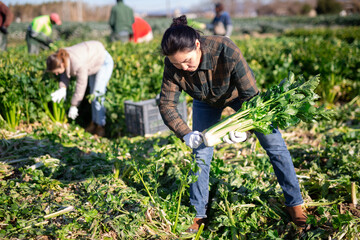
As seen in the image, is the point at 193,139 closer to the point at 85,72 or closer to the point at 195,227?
the point at 195,227

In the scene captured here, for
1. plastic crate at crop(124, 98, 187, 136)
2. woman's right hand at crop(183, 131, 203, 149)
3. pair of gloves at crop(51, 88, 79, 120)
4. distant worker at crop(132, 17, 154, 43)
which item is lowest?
plastic crate at crop(124, 98, 187, 136)

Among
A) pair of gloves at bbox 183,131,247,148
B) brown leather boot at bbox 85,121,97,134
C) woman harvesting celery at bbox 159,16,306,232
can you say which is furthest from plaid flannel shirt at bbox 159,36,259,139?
brown leather boot at bbox 85,121,97,134

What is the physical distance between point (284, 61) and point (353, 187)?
3609mm

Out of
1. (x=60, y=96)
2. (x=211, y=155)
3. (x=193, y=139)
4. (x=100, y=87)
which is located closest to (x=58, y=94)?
(x=60, y=96)

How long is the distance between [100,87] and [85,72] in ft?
1.40

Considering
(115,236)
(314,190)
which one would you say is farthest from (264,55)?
(115,236)

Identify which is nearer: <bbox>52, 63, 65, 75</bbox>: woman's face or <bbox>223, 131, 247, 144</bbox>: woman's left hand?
<bbox>223, 131, 247, 144</bbox>: woman's left hand

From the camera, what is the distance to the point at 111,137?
17.5 ft

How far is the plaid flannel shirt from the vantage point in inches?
93.0

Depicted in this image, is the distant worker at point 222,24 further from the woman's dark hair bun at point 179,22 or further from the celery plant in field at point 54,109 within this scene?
the woman's dark hair bun at point 179,22

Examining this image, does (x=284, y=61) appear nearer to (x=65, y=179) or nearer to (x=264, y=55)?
(x=264, y=55)

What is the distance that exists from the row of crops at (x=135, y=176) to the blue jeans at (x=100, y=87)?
143 millimetres

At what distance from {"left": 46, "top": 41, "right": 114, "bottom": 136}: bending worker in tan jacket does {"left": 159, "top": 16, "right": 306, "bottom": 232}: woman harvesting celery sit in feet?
7.86

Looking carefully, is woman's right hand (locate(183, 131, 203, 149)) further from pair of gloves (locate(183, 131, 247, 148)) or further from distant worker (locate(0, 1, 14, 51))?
distant worker (locate(0, 1, 14, 51))
